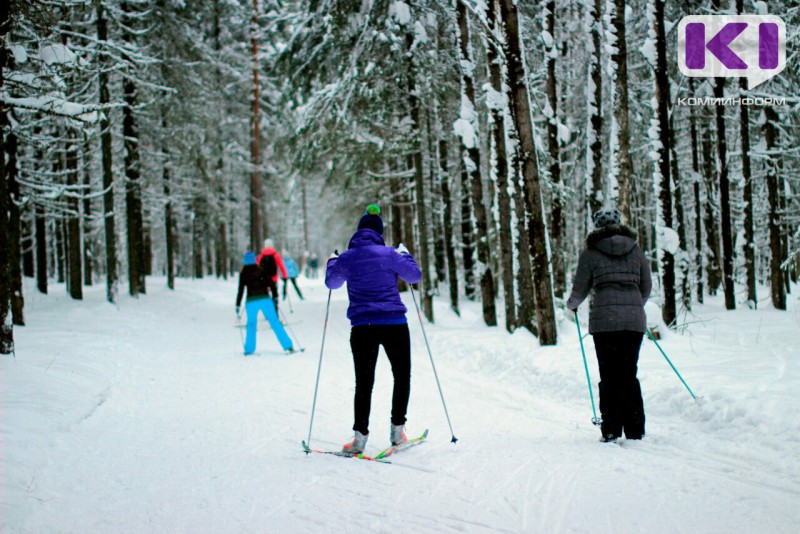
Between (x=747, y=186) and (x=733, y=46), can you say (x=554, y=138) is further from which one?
(x=747, y=186)

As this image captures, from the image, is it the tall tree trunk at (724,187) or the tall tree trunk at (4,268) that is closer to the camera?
the tall tree trunk at (4,268)

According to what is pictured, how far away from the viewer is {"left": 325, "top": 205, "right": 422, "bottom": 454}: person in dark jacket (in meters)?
4.82

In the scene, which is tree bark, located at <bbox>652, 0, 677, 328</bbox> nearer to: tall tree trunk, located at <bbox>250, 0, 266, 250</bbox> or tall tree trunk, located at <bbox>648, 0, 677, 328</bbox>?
tall tree trunk, located at <bbox>648, 0, 677, 328</bbox>

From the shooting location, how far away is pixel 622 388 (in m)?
4.89

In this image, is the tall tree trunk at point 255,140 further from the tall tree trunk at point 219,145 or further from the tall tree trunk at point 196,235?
the tall tree trunk at point 196,235

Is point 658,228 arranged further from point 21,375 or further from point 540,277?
point 21,375

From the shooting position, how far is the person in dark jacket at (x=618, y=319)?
4.88 m

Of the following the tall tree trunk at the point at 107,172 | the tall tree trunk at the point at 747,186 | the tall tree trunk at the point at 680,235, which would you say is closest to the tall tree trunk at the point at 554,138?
the tall tree trunk at the point at 680,235

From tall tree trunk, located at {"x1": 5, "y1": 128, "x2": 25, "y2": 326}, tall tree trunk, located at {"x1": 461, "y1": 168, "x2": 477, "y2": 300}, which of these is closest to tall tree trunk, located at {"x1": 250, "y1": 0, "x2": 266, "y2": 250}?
tall tree trunk, located at {"x1": 461, "y1": 168, "x2": 477, "y2": 300}

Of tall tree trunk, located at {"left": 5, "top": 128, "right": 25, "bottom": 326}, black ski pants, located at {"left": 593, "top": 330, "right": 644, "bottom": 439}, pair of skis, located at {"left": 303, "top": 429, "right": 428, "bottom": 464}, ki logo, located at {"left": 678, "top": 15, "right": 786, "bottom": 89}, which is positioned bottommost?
pair of skis, located at {"left": 303, "top": 429, "right": 428, "bottom": 464}

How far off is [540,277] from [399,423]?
4900mm

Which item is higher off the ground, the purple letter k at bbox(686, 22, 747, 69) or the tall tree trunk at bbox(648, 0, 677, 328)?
the purple letter k at bbox(686, 22, 747, 69)

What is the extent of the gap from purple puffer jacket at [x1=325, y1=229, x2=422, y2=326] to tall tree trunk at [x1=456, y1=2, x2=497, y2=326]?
7.38 meters

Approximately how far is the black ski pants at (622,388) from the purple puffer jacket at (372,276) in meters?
1.94
